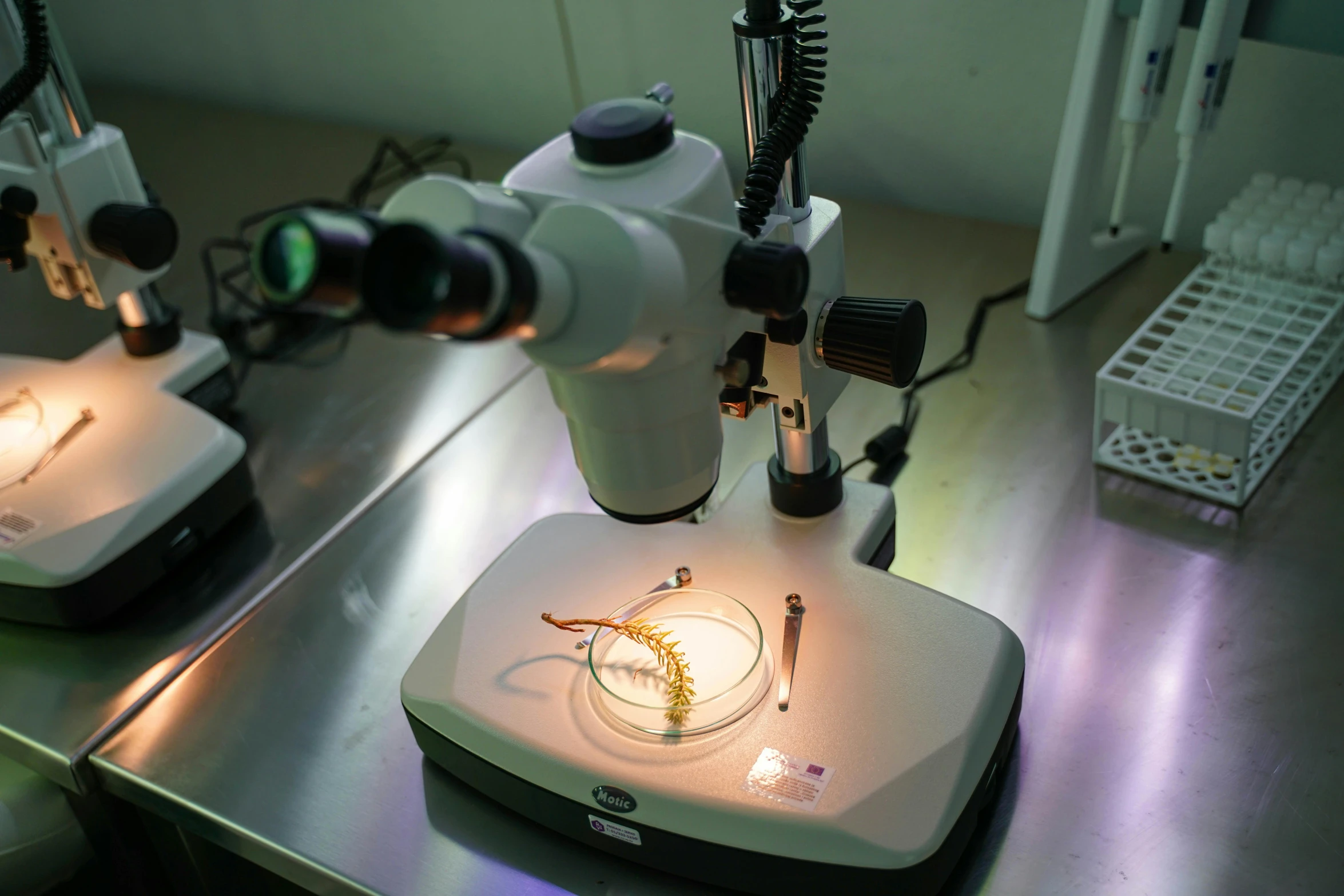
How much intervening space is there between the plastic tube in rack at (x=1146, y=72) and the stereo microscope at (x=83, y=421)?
89cm

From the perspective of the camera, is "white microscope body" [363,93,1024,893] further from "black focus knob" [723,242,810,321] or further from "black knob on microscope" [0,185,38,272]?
"black knob on microscope" [0,185,38,272]

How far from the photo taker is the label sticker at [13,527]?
0.97 m

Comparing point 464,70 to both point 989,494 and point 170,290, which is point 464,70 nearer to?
point 170,290

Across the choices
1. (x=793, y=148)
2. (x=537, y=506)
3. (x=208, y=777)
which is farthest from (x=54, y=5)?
(x=793, y=148)

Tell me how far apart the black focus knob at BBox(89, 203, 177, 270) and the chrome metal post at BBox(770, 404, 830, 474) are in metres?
0.56

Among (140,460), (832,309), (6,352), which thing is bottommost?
(6,352)

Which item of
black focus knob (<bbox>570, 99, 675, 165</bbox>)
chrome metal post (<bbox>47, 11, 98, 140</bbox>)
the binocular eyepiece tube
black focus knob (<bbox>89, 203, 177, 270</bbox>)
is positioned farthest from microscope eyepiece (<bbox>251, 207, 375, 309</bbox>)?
chrome metal post (<bbox>47, 11, 98, 140</bbox>)

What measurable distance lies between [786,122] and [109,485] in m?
0.71

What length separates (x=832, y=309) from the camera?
722 millimetres

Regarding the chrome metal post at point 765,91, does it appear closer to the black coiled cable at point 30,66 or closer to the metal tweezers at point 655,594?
the metal tweezers at point 655,594

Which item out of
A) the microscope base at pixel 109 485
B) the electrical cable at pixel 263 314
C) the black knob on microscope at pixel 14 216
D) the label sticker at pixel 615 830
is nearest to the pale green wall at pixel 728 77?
the electrical cable at pixel 263 314

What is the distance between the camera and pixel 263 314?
1.46 metres

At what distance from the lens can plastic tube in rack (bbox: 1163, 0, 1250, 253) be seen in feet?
3.14

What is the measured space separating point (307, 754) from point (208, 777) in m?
0.08
